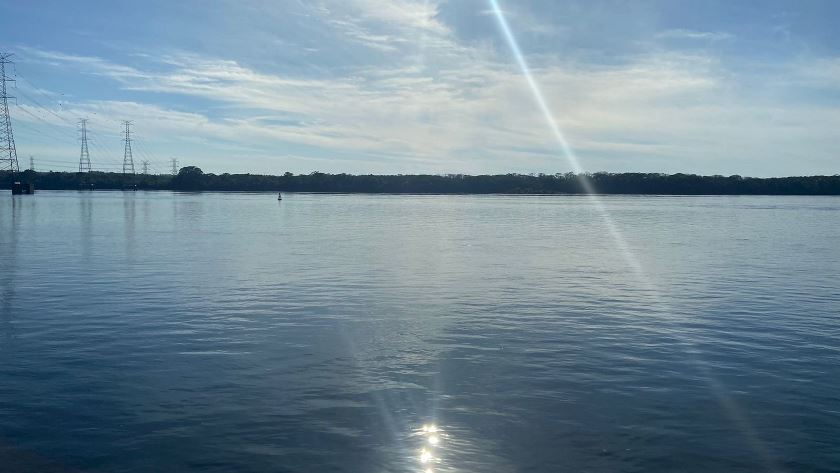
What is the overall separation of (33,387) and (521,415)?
29.2ft

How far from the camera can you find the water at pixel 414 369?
1077cm

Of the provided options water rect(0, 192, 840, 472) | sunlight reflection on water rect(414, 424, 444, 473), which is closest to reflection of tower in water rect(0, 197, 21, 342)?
water rect(0, 192, 840, 472)

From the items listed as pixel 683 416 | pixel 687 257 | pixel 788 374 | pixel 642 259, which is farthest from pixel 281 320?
pixel 687 257

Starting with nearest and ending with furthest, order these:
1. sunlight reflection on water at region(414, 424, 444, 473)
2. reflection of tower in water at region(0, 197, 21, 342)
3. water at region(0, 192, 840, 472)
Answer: sunlight reflection on water at region(414, 424, 444, 473)
water at region(0, 192, 840, 472)
reflection of tower in water at region(0, 197, 21, 342)

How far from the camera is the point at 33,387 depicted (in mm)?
13391

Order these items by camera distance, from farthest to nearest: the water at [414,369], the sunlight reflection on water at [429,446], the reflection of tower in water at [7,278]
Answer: the reflection of tower in water at [7,278] < the water at [414,369] < the sunlight reflection on water at [429,446]

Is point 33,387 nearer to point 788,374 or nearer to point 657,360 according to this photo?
point 657,360

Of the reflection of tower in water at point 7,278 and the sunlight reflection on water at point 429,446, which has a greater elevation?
the reflection of tower in water at point 7,278

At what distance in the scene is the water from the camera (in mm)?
10766

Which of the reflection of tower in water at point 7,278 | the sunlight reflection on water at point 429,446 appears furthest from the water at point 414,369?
the reflection of tower in water at point 7,278

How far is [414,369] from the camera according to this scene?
14953 mm

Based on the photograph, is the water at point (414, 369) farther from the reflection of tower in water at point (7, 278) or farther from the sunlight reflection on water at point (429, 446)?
the reflection of tower in water at point (7, 278)

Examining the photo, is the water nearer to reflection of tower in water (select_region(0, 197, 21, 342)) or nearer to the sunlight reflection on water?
the sunlight reflection on water

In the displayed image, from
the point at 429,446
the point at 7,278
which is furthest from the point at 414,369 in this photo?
the point at 7,278
